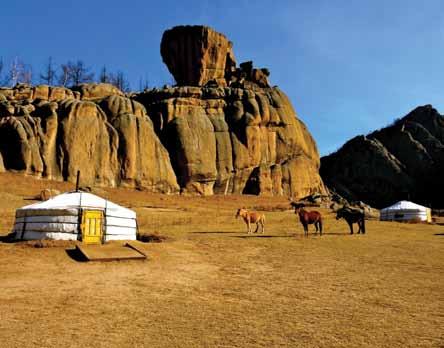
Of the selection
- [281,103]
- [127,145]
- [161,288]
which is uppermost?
[281,103]

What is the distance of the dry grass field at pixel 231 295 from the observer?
816 centimetres

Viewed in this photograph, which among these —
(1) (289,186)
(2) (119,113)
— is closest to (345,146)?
(1) (289,186)

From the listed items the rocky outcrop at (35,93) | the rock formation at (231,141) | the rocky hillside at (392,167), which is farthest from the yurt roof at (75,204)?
the rocky hillside at (392,167)

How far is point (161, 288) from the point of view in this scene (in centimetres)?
1310

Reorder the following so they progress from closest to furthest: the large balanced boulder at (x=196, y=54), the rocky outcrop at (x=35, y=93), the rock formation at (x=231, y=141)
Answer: the rocky outcrop at (x=35, y=93) < the rock formation at (x=231, y=141) < the large balanced boulder at (x=196, y=54)

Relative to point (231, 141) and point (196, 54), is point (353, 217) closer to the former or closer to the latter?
point (231, 141)

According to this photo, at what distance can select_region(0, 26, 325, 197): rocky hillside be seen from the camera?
4862 cm

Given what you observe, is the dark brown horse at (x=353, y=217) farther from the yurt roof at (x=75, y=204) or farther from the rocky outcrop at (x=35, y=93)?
the rocky outcrop at (x=35, y=93)

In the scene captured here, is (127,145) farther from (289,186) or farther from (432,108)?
(432,108)

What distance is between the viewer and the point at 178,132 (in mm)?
59156

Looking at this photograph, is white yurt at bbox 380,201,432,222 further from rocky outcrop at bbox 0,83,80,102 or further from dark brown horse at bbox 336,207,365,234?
rocky outcrop at bbox 0,83,80,102

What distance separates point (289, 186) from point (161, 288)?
52.7 metres

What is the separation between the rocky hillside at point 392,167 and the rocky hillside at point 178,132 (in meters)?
16.2

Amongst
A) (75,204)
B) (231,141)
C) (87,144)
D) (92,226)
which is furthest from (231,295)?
(231,141)
